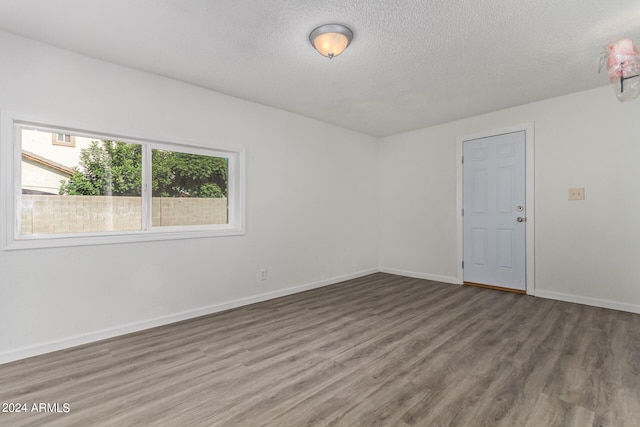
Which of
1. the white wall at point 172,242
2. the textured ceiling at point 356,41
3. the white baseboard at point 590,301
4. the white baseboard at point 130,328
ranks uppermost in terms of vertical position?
the textured ceiling at point 356,41

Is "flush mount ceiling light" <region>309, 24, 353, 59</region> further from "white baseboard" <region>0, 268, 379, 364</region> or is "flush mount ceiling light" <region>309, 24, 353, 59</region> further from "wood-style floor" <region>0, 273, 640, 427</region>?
"white baseboard" <region>0, 268, 379, 364</region>

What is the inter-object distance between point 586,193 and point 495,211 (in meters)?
0.98

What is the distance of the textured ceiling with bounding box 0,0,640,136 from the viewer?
2047 millimetres

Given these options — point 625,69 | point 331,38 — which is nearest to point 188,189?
point 331,38

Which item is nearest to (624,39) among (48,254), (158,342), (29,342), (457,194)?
(457,194)

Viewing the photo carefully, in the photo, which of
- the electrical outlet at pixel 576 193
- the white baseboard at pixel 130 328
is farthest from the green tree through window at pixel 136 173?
the electrical outlet at pixel 576 193

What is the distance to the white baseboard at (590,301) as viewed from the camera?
3.24 metres

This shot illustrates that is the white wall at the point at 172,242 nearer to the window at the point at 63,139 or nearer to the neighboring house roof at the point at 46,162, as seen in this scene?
the window at the point at 63,139

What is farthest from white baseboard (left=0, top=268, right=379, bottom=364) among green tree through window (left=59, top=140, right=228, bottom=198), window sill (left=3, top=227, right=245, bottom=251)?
green tree through window (left=59, top=140, right=228, bottom=198)

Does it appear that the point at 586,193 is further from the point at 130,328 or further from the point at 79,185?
the point at 79,185

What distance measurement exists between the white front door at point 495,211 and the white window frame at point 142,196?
128 inches

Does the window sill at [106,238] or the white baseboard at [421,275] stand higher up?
the window sill at [106,238]

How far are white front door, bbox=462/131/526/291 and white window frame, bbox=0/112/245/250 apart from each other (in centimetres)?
325

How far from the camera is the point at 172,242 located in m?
3.10
